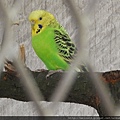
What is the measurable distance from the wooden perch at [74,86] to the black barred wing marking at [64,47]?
0.17m

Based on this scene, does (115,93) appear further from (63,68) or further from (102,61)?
(102,61)

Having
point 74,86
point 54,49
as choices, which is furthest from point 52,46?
point 74,86

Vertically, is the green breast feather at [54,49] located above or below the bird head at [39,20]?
below

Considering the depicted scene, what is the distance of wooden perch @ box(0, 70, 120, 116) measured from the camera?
68 centimetres

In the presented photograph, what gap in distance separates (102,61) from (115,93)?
463 millimetres

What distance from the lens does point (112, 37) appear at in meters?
1.16

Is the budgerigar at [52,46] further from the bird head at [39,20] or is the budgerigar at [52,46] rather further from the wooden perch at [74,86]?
the wooden perch at [74,86]

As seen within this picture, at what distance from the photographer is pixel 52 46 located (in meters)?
0.92

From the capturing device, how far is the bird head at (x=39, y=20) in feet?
3.06

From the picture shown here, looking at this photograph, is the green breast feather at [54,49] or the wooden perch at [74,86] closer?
the wooden perch at [74,86]

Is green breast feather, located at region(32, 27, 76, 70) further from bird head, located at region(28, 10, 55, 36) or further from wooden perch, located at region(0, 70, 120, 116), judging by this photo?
wooden perch, located at region(0, 70, 120, 116)

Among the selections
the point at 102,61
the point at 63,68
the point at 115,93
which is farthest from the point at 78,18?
the point at 102,61

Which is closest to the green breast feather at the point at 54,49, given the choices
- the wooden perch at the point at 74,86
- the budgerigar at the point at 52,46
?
the budgerigar at the point at 52,46

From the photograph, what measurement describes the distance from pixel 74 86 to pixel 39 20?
0.30m
